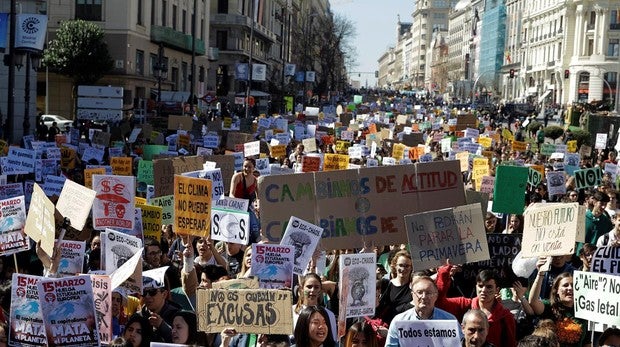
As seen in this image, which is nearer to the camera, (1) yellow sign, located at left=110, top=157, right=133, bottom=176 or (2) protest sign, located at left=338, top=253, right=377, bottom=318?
(2) protest sign, located at left=338, top=253, right=377, bottom=318

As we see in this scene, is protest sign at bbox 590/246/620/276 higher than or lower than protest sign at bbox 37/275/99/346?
higher

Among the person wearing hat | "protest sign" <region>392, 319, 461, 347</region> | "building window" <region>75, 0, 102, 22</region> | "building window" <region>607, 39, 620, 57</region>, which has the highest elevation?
"building window" <region>607, 39, 620, 57</region>

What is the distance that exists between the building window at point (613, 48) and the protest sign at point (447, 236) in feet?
336

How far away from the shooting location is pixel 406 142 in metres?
30.0

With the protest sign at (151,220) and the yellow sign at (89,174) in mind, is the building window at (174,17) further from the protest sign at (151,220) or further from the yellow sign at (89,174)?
the protest sign at (151,220)

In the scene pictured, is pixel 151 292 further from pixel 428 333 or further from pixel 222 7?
pixel 222 7

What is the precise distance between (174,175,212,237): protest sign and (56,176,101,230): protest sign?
2.83 ft

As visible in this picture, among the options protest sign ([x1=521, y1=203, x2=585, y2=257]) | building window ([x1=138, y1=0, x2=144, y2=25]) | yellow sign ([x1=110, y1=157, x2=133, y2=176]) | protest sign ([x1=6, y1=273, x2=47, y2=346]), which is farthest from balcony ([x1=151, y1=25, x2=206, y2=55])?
protest sign ([x1=6, y1=273, x2=47, y2=346])

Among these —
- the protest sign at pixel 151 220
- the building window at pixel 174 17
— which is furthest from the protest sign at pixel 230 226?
the building window at pixel 174 17

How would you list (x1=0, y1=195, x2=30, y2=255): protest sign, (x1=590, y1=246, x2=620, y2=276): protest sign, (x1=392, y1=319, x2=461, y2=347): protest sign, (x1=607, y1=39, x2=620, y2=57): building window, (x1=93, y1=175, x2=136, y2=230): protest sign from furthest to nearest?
(x1=607, y1=39, x2=620, y2=57): building window < (x1=93, y1=175, x2=136, y2=230): protest sign < (x1=0, y1=195, x2=30, y2=255): protest sign < (x1=590, y1=246, x2=620, y2=276): protest sign < (x1=392, y1=319, x2=461, y2=347): protest sign

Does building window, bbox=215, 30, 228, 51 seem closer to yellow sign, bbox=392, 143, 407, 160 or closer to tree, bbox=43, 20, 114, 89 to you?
tree, bbox=43, 20, 114, 89

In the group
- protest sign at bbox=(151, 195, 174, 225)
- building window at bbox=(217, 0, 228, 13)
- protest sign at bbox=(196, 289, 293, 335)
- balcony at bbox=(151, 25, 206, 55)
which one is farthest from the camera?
building window at bbox=(217, 0, 228, 13)

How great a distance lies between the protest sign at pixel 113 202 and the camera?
10.8 m

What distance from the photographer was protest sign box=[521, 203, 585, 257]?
8570 mm
